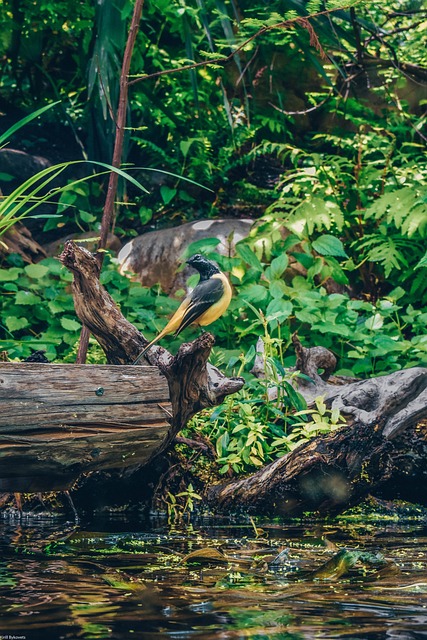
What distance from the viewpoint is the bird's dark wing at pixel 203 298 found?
4066mm

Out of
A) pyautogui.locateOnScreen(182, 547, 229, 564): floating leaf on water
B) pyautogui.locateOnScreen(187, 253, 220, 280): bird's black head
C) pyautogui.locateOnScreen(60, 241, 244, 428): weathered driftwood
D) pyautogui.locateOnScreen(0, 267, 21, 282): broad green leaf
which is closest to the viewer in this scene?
pyautogui.locateOnScreen(182, 547, 229, 564): floating leaf on water

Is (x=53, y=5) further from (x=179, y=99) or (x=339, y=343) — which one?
(x=339, y=343)

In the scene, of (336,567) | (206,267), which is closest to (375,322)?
(206,267)

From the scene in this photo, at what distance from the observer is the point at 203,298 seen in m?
4.06

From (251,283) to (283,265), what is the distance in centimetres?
63

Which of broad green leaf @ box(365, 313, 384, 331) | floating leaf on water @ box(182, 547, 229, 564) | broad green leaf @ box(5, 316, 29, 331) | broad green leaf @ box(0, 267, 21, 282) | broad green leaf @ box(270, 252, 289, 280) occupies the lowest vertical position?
floating leaf on water @ box(182, 547, 229, 564)

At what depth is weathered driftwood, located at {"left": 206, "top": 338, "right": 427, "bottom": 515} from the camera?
3.89m

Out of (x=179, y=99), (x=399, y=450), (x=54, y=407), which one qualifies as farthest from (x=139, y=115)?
(x=54, y=407)

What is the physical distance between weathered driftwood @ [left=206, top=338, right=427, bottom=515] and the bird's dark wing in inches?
34.9

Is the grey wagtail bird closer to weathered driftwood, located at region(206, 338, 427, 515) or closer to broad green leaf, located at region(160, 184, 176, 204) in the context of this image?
weathered driftwood, located at region(206, 338, 427, 515)

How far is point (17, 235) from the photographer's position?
23.9ft

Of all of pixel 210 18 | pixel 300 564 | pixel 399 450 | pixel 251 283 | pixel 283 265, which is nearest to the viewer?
pixel 300 564

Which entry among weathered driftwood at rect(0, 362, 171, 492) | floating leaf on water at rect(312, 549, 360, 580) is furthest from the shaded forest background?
floating leaf on water at rect(312, 549, 360, 580)

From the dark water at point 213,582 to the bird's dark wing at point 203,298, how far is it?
110 cm
